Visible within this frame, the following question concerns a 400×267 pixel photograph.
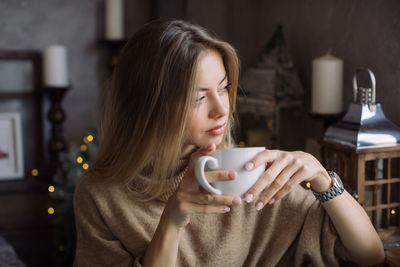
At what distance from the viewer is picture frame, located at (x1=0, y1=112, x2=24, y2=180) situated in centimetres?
304

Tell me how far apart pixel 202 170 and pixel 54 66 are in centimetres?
226

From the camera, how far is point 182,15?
9.71 feet

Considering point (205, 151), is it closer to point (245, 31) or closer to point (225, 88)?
point (225, 88)

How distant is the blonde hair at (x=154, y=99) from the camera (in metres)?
1.13

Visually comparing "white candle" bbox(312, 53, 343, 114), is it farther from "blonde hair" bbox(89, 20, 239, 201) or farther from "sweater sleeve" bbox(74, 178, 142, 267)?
"sweater sleeve" bbox(74, 178, 142, 267)

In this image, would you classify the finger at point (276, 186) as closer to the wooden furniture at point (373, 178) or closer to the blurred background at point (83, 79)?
the wooden furniture at point (373, 178)

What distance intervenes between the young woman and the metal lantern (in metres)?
0.16

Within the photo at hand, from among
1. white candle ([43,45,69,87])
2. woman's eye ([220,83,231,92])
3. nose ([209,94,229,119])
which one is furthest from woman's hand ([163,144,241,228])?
white candle ([43,45,69,87])

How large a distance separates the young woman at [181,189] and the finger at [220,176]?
0.11 m

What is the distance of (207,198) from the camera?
896 mm

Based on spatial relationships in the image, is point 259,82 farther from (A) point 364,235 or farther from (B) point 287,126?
(A) point 364,235

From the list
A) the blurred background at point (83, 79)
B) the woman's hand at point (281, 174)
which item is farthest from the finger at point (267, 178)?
the blurred background at point (83, 79)

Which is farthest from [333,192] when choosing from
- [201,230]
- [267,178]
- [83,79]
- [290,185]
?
[83,79]

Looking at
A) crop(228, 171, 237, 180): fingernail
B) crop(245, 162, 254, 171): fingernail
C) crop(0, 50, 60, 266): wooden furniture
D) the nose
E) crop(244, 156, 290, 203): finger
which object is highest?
the nose
